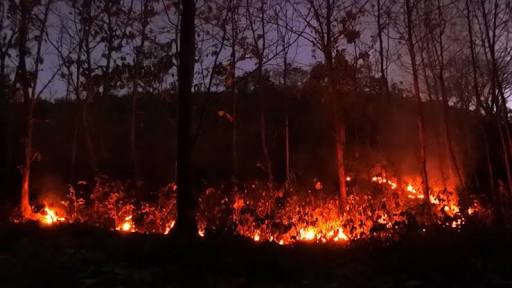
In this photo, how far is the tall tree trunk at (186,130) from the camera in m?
8.79

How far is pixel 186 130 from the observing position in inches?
357

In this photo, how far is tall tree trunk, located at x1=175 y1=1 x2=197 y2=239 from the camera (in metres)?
8.79

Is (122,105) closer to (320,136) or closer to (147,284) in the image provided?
(320,136)

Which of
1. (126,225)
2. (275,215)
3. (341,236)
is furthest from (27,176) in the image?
(341,236)

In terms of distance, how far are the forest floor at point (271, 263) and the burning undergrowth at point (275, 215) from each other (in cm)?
45

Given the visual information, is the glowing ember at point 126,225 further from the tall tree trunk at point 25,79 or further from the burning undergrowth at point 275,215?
the tall tree trunk at point 25,79

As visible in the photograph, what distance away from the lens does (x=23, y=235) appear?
380 inches

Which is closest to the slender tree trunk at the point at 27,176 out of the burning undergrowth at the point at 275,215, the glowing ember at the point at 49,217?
the glowing ember at the point at 49,217

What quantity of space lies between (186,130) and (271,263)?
2931mm

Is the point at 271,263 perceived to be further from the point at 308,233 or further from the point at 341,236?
the point at 341,236

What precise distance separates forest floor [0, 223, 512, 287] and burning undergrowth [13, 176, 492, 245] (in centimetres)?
45

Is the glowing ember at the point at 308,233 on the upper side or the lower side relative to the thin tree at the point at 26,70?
lower

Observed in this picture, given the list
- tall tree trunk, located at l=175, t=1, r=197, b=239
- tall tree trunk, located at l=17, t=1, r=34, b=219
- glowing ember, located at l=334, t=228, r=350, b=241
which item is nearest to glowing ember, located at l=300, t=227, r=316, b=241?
glowing ember, located at l=334, t=228, r=350, b=241

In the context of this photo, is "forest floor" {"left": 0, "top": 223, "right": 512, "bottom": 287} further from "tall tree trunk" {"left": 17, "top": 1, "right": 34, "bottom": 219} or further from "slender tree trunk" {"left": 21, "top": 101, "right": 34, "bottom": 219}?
"tall tree trunk" {"left": 17, "top": 1, "right": 34, "bottom": 219}
